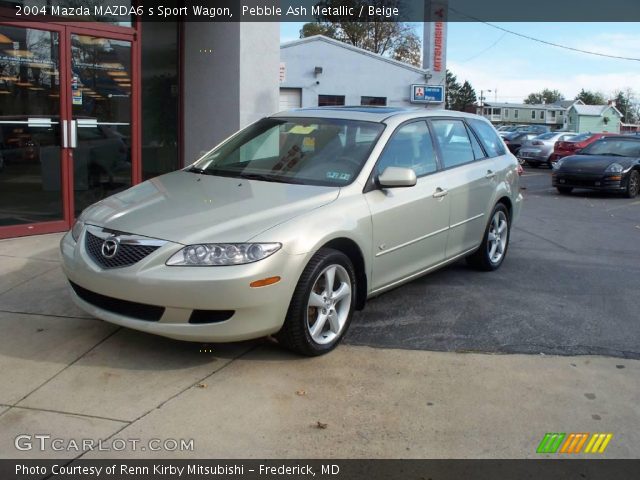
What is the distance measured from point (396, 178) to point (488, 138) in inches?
101

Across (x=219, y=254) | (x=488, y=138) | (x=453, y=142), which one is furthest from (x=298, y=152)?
(x=488, y=138)

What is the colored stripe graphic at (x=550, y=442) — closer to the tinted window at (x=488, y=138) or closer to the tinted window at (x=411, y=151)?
the tinted window at (x=411, y=151)

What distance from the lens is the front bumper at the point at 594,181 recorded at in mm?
14492

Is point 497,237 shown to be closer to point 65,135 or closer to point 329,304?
point 329,304

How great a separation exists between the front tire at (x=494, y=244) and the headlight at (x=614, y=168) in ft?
28.7

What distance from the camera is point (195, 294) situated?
3771 mm

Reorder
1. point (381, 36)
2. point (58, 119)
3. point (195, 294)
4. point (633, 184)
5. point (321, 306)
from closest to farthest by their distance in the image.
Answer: point (195, 294), point (321, 306), point (58, 119), point (633, 184), point (381, 36)

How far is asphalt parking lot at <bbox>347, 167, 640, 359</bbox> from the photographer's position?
15.6ft

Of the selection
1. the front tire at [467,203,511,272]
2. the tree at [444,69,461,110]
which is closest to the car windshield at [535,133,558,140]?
the front tire at [467,203,511,272]

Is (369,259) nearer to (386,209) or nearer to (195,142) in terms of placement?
(386,209)

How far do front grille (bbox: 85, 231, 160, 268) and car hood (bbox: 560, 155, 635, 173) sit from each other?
12922 mm

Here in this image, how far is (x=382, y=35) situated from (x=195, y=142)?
44.7 meters

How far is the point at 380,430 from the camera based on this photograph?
11.3 feet
